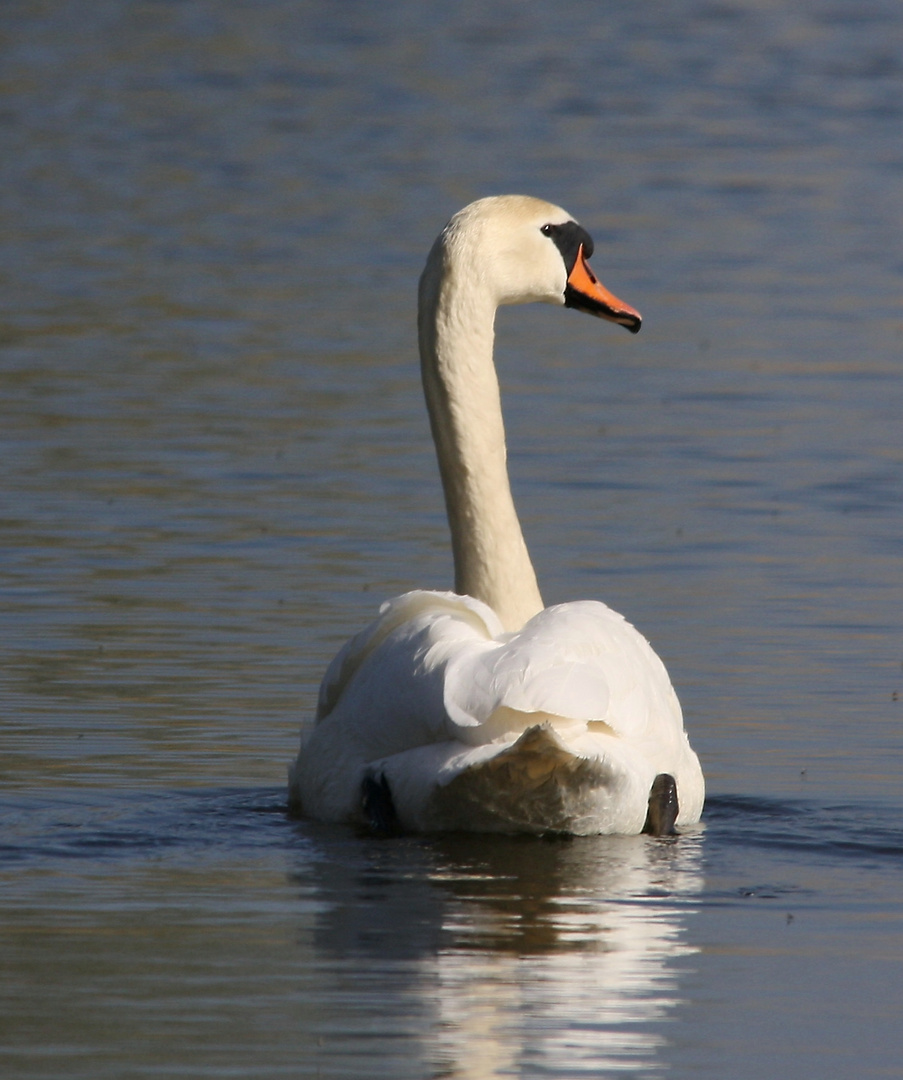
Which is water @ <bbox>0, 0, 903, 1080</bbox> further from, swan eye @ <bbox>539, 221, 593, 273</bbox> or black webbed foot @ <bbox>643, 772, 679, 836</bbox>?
swan eye @ <bbox>539, 221, 593, 273</bbox>

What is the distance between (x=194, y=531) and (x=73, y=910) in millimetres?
5260

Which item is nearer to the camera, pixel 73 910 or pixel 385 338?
pixel 73 910

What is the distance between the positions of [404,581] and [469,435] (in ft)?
6.73

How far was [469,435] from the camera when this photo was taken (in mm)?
8070

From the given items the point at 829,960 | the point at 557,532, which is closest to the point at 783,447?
the point at 557,532

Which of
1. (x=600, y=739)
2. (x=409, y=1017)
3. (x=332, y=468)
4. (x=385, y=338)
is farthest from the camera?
(x=385, y=338)

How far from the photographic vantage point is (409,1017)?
4.96 m

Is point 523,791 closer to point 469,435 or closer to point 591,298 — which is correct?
point 469,435

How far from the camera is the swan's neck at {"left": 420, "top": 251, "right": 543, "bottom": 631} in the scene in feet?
25.5

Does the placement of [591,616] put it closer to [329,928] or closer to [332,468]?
[329,928]

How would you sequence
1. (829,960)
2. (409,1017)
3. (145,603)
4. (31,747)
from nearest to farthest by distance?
1. (409,1017)
2. (829,960)
3. (31,747)
4. (145,603)

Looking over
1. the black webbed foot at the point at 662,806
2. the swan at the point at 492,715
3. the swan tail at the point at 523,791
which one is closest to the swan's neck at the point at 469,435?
the swan at the point at 492,715

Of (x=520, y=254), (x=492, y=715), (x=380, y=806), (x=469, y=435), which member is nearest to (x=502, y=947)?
(x=492, y=715)

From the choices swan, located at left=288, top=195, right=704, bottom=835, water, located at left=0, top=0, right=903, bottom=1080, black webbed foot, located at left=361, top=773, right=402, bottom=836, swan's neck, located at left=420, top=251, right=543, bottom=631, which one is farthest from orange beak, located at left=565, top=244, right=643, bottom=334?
black webbed foot, located at left=361, top=773, right=402, bottom=836
